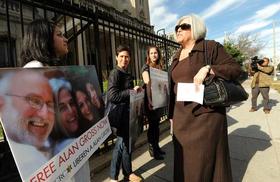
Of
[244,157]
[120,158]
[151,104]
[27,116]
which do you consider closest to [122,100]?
[151,104]

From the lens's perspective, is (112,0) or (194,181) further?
(112,0)

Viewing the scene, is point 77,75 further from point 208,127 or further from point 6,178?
point 208,127

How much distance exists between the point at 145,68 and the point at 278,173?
95.7 inches

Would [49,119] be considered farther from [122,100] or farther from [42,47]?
[122,100]

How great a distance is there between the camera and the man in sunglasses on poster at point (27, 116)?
4.21 ft

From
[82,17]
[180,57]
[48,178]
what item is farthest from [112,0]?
[48,178]

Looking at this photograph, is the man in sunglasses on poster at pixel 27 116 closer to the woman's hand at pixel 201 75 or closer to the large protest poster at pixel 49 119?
the large protest poster at pixel 49 119

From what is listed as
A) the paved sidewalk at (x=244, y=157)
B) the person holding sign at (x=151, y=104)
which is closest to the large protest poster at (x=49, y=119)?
the person holding sign at (x=151, y=104)

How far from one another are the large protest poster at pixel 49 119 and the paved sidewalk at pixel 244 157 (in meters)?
2.18

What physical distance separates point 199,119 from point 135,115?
101 cm

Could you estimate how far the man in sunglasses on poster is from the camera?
128cm

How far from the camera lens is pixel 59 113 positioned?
1650 mm

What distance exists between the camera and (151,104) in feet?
12.7

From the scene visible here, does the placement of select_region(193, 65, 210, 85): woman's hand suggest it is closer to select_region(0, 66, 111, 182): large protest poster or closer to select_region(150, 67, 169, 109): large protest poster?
select_region(0, 66, 111, 182): large protest poster
